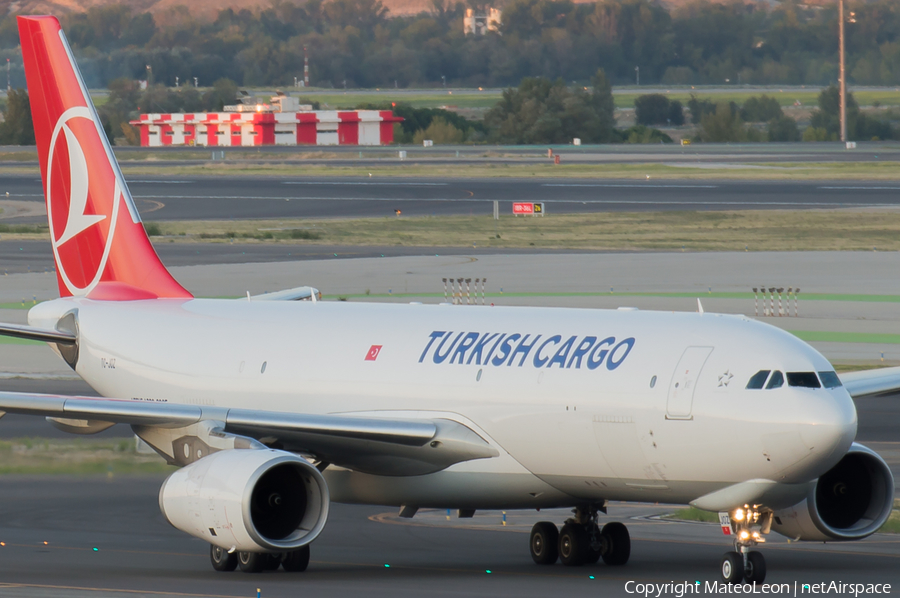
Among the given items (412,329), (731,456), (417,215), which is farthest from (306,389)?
(417,215)

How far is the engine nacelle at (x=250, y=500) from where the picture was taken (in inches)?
811

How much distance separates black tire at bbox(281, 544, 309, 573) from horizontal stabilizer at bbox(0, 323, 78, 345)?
7664mm

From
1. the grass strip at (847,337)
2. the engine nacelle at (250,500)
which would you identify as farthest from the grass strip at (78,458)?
the grass strip at (847,337)

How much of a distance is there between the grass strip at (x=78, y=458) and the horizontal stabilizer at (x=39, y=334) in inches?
102

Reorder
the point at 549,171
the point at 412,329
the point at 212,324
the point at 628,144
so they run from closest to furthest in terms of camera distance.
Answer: the point at 412,329, the point at 212,324, the point at 549,171, the point at 628,144

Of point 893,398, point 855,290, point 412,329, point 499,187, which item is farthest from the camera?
point 499,187

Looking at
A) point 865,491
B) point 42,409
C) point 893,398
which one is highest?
point 42,409

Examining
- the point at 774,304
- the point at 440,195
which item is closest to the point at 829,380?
the point at 774,304

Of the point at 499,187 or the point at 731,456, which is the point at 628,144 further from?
the point at 731,456

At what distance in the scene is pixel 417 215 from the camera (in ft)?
326

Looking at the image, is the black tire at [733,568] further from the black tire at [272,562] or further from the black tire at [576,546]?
the black tire at [272,562]

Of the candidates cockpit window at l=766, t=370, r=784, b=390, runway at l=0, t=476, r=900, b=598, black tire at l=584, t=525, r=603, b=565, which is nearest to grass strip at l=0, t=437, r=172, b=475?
runway at l=0, t=476, r=900, b=598

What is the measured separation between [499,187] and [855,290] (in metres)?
63.9

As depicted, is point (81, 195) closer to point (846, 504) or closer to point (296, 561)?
point (296, 561)
